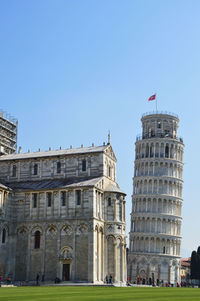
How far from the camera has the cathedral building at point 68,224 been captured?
55.6 metres

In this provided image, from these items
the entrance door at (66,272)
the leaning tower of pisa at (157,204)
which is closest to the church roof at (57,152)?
the entrance door at (66,272)

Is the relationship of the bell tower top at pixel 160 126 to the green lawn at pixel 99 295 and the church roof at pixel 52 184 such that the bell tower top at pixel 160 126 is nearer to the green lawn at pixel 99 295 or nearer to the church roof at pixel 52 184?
the church roof at pixel 52 184

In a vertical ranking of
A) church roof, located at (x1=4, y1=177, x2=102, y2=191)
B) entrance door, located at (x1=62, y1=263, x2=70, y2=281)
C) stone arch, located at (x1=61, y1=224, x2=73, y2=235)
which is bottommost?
entrance door, located at (x1=62, y1=263, x2=70, y2=281)

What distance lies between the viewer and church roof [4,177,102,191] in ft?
190

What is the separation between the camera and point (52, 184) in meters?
60.4

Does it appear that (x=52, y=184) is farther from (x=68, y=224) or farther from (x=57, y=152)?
(x=68, y=224)

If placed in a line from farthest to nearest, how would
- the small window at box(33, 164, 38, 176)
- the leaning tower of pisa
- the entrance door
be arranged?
1. the leaning tower of pisa
2. the small window at box(33, 164, 38, 176)
3. the entrance door

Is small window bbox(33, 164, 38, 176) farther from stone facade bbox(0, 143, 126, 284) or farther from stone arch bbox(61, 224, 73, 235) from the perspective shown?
stone arch bbox(61, 224, 73, 235)

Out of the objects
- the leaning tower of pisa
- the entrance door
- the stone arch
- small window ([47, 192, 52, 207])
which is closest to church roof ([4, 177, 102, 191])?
small window ([47, 192, 52, 207])

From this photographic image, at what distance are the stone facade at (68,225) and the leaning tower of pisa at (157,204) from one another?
33.7 metres

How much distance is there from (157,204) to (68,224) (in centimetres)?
4085

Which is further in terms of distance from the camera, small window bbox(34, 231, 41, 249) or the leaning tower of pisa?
the leaning tower of pisa

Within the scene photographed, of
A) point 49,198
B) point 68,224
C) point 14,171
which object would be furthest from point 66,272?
point 14,171

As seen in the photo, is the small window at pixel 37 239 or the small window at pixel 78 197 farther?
the small window at pixel 37 239
